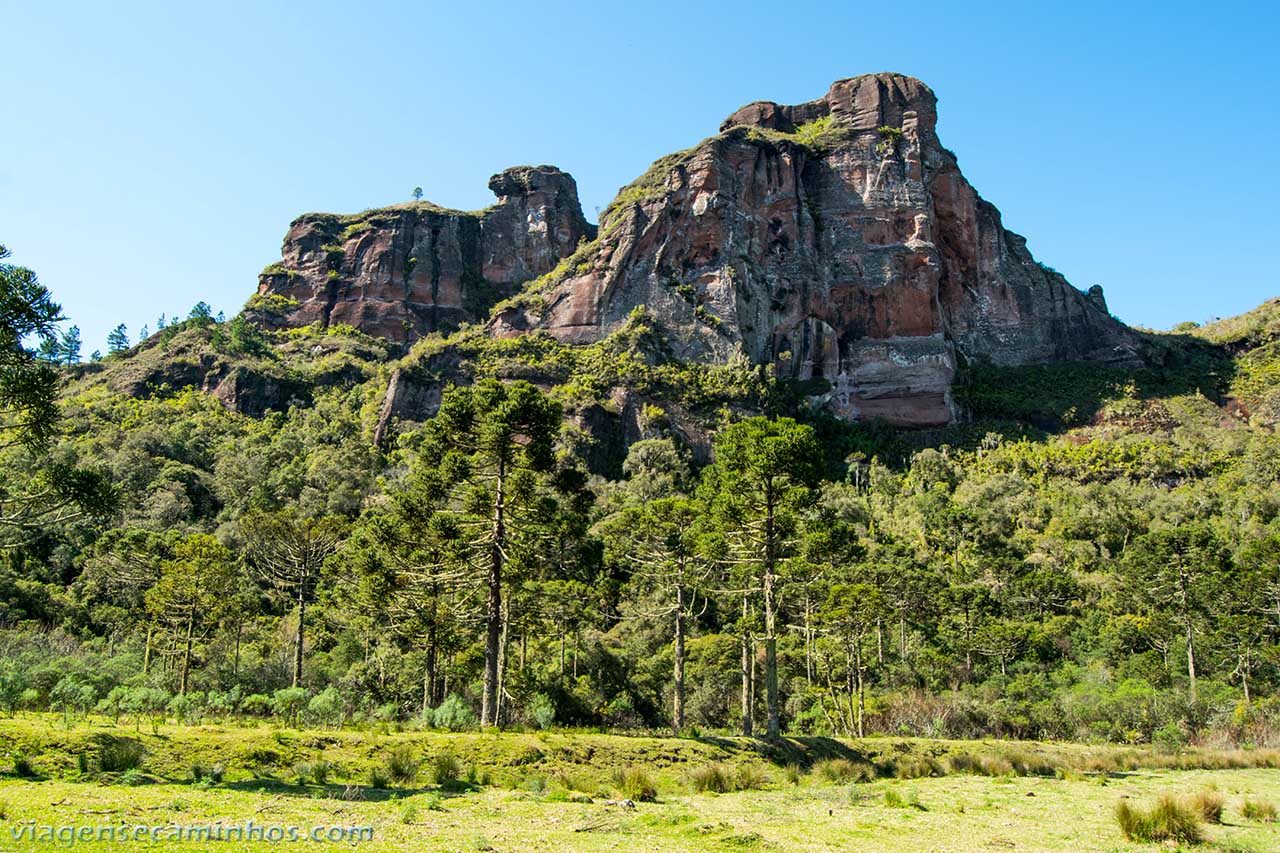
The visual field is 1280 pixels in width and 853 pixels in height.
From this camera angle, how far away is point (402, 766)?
1507cm

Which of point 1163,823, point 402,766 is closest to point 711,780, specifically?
point 402,766

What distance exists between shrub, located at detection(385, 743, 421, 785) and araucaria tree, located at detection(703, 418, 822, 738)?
10716 millimetres

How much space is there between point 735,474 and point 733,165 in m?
92.4

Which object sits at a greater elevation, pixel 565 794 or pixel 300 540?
pixel 300 540

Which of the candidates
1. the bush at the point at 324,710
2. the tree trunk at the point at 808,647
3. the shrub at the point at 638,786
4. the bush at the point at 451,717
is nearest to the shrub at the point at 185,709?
the bush at the point at 324,710

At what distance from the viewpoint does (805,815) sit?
13.6 meters

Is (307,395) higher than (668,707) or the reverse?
higher

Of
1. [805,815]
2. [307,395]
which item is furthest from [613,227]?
[805,815]

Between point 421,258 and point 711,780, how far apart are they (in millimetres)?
130421

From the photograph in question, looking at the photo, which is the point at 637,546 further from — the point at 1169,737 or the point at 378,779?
the point at 1169,737

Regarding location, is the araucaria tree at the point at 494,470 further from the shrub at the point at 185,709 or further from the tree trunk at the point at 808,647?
the tree trunk at the point at 808,647

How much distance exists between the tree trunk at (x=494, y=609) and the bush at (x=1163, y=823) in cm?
1392

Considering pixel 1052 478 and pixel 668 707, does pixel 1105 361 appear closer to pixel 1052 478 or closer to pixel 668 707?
pixel 1052 478

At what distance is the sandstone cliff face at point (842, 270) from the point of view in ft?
342
